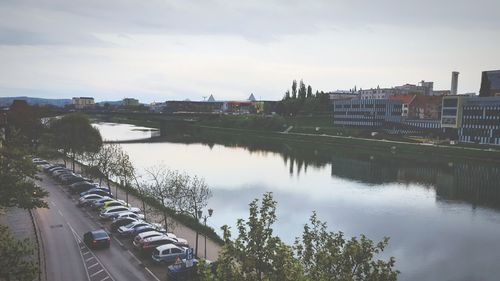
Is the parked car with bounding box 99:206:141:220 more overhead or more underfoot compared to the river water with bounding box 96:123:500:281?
more overhead

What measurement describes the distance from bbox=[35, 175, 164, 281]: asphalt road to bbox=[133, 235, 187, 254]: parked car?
2.12 ft

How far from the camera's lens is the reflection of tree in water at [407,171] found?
5975cm

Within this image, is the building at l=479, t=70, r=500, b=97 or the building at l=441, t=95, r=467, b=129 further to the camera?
the building at l=479, t=70, r=500, b=97

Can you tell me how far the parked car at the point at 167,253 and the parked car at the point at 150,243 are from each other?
2.58 feet

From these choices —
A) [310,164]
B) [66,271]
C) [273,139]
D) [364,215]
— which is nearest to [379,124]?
[273,139]

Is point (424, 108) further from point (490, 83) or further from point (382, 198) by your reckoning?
point (382, 198)

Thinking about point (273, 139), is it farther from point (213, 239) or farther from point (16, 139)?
point (16, 139)

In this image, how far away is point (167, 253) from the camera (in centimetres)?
2550

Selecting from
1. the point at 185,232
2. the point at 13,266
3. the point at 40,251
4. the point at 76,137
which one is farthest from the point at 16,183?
the point at 76,137

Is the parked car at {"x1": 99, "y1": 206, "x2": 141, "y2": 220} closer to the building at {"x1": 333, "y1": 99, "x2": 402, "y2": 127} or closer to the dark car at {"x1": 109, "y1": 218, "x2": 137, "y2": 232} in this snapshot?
the dark car at {"x1": 109, "y1": 218, "x2": 137, "y2": 232}

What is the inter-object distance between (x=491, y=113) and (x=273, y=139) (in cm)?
6437

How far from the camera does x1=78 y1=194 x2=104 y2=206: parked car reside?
39156 mm

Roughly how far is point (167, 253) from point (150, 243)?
5.68 feet

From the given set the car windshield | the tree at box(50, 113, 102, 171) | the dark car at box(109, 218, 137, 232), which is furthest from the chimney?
the car windshield
